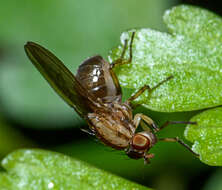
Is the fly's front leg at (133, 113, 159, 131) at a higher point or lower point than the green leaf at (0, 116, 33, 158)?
higher

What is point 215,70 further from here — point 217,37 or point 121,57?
point 121,57

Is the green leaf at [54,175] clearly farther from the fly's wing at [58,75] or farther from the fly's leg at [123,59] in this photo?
the fly's leg at [123,59]

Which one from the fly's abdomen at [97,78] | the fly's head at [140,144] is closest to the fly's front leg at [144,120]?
the fly's head at [140,144]

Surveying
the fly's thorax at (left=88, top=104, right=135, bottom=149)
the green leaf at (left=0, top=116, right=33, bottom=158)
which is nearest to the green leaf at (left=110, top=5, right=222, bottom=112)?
the fly's thorax at (left=88, top=104, right=135, bottom=149)

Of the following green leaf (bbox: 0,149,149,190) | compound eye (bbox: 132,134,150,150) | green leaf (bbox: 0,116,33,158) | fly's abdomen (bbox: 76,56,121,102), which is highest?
fly's abdomen (bbox: 76,56,121,102)

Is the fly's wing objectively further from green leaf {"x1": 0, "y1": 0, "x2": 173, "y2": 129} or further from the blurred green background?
green leaf {"x1": 0, "y1": 0, "x2": 173, "y2": 129}

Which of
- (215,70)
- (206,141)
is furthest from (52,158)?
(215,70)
